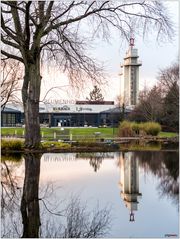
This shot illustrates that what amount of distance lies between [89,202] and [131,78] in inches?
2671

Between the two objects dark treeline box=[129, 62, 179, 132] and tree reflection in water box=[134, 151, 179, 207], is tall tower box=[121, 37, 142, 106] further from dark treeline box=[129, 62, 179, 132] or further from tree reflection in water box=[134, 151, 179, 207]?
tree reflection in water box=[134, 151, 179, 207]

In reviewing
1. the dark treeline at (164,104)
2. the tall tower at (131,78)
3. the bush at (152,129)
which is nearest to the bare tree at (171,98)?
the dark treeline at (164,104)

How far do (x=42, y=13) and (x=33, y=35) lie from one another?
49.2 inches

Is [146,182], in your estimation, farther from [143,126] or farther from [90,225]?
[143,126]

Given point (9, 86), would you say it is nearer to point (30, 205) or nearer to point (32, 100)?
point (32, 100)

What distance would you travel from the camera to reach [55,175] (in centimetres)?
884

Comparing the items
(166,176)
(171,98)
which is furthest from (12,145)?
(171,98)

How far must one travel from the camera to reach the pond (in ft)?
15.1

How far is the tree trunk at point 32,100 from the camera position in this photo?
13.8 m

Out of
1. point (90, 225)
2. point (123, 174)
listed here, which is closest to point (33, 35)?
point (123, 174)

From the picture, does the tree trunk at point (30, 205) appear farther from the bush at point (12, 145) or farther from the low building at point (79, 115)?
the low building at point (79, 115)

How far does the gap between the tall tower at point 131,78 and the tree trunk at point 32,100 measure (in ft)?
176

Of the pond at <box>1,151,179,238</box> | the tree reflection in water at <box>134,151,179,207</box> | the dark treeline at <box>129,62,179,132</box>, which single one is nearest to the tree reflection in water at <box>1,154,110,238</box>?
the pond at <box>1,151,179,238</box>

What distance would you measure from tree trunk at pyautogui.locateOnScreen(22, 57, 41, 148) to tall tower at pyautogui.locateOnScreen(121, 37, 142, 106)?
176ft
